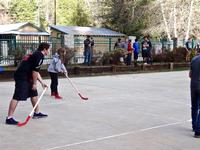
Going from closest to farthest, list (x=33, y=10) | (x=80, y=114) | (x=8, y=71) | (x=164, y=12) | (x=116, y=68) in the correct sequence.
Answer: (x=80, y=114) < (x=8, y=71) < (x=116, y=68) < (x=164, y=12) < (x=33, y=10)

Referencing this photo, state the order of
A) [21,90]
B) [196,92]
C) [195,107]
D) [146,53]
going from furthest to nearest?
1. [146,53]
2. [21,90]
3. [195,107]
4. [196,92]

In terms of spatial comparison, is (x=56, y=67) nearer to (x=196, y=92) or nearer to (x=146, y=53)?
(x=196, y=92)

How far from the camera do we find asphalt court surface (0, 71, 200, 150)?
7480 mm

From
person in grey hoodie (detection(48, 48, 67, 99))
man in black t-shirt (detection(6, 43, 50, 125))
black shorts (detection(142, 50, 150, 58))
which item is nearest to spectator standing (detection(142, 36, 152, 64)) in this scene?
black shorts (detection(142, 50, 150, 58))

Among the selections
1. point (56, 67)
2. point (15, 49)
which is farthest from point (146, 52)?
point (56, 67)

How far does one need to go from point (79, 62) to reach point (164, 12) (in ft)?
86.8

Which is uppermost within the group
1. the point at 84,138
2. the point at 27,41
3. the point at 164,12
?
the point at 164,12

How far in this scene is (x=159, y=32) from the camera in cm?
5144

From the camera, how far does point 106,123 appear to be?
9.27m

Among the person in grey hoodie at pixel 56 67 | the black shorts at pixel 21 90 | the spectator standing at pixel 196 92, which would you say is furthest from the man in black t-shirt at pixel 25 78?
the person in grey hoodie at pixel 56 67

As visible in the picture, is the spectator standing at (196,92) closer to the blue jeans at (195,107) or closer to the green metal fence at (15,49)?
the blue jeans at (195,107)

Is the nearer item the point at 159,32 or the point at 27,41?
the point at 27,41

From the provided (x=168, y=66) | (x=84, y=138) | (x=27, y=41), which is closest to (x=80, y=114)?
(x=84, y=138)

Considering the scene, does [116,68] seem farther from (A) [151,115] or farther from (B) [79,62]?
(A) [151,115]
